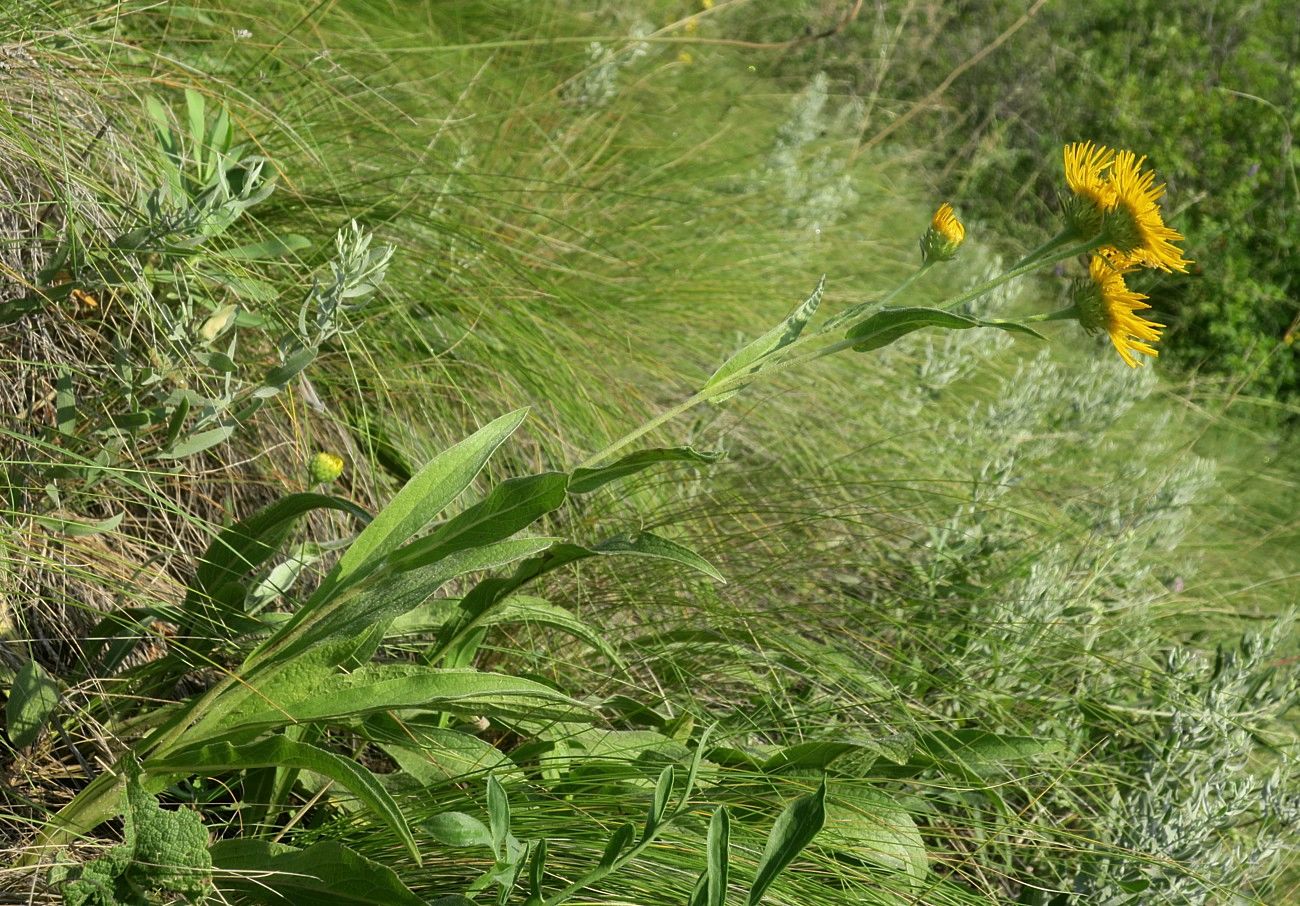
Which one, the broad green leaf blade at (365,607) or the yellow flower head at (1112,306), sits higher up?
the yellow flower head at (1112,306)

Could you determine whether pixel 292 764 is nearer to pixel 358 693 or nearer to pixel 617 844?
pixel 358 693

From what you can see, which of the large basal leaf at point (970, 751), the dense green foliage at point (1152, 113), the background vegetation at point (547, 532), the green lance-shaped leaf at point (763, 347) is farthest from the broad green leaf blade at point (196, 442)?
the dense green foliage at point (1152, 113)

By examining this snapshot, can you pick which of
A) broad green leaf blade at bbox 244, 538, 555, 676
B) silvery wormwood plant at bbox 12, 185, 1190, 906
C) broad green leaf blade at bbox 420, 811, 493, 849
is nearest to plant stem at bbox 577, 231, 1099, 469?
silvery wormwood plant at bbox 12, 185, 1190, 906

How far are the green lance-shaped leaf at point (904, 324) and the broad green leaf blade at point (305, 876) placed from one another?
0.61m

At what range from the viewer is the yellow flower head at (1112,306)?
1202 millimetres

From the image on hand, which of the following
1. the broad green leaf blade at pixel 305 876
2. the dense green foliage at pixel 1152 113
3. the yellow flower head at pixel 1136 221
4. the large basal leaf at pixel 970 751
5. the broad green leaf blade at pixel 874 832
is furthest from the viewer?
the dense green foliage at pixel 1152 113

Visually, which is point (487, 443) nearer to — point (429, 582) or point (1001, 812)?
point (429, 582)

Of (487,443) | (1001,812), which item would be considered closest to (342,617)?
(487,443)

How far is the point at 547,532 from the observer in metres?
1.85

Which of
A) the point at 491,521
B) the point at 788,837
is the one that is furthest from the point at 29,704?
the point at 788,837

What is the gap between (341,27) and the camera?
288 centimetres

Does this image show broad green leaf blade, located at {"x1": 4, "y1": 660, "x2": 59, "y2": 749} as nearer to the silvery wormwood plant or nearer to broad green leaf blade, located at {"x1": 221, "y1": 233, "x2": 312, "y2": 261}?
the silvery wormwood plant

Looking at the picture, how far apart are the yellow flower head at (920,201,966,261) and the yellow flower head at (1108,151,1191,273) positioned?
0.14 meters

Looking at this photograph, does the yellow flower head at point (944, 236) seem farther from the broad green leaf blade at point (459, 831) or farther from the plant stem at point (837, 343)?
the broad green leaf blade at point (459, 831)
